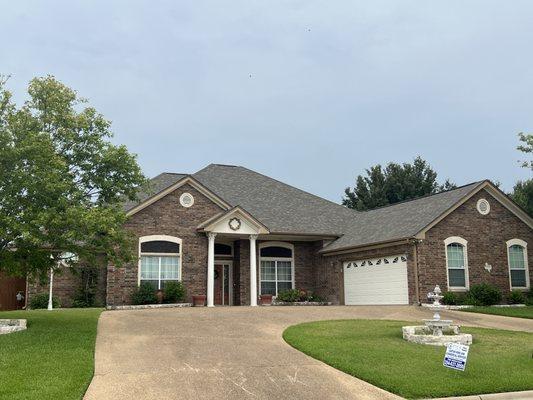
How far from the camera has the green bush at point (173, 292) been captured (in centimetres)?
2552

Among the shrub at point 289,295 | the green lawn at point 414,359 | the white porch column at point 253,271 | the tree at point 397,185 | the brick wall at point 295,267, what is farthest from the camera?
the tree at point 397,185

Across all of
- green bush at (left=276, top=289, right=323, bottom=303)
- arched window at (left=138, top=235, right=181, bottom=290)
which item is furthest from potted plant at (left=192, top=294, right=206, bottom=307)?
green bush at (left=276, top=289, right=323, bottom=303)

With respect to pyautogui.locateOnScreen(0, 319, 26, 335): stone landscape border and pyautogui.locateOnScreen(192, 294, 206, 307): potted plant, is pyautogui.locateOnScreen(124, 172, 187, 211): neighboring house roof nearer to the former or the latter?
pyautogui.locateOnScreen(192, 294, 206, 307): potted plant

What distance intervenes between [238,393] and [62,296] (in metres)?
18.1

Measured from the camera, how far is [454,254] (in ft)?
85.6

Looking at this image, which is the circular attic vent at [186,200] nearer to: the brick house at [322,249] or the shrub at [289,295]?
the brick house at [322,249]

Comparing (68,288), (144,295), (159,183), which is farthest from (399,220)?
(68,288)

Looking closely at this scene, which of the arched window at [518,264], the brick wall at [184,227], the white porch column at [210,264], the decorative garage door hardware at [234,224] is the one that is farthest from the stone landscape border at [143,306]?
the arched window at [518,264]

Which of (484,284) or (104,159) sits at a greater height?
(104,159)

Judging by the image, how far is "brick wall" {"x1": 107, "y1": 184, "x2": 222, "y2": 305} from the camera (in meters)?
26.2

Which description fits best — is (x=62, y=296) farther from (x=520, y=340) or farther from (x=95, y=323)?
(x=520, y=340)

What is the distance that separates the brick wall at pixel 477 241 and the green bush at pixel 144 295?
36.3 ft

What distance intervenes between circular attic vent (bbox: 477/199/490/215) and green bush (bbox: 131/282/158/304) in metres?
14.7

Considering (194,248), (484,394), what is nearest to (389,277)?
(194,248)
